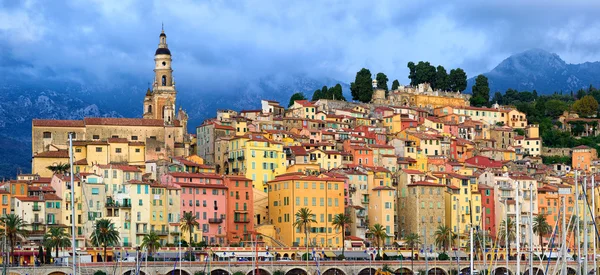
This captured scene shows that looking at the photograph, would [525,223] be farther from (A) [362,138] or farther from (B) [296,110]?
(B) [296,110]

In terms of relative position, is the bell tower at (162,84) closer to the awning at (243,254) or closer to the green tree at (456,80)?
the awning at (243,254)

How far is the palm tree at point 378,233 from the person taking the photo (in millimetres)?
91750

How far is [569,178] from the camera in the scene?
115375mm

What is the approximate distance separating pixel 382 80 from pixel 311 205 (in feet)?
186

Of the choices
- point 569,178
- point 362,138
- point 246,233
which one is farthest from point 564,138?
point 246,233

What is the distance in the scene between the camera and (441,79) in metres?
150

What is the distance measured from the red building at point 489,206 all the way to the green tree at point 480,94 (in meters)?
44.4

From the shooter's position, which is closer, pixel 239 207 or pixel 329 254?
pixel 329 254

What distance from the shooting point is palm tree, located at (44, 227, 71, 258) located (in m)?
78.2

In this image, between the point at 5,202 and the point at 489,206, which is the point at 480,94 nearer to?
the point at 489,206

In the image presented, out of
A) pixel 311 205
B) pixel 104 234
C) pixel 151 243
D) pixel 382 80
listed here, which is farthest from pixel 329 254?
pixel 382 80

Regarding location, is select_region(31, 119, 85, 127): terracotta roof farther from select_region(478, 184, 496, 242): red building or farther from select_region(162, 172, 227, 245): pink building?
select_region(478, 184, 496, 242): red building

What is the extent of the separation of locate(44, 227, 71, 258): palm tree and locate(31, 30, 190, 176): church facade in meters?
15.9

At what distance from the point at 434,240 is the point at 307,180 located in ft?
41.7
